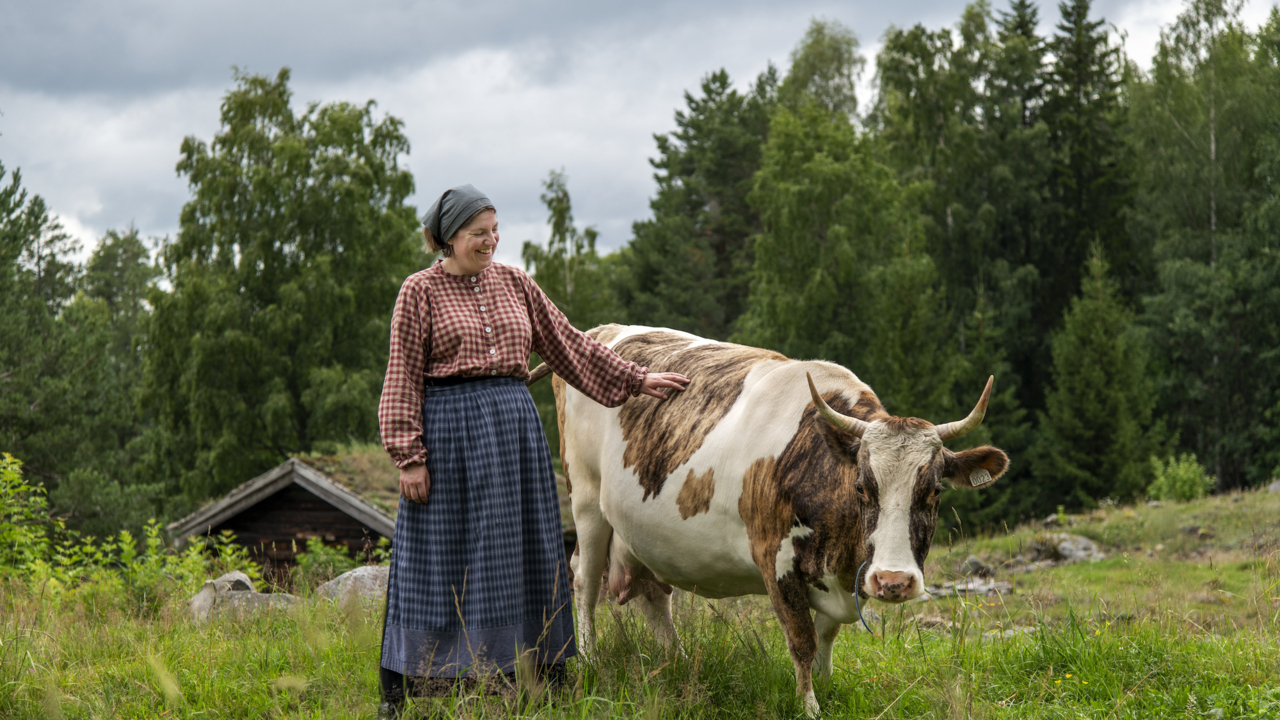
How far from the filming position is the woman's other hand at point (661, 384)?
433cm

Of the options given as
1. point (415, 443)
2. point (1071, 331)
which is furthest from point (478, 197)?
point (1071, 331)

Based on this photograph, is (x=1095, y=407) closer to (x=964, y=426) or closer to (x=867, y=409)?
(x=867, y=409)

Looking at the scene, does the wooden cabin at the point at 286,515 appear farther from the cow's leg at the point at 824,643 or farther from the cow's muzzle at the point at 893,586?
the cow's muzzle at the point at 893,586

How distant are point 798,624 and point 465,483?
1.33 m

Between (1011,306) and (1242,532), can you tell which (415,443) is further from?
(1011,306)

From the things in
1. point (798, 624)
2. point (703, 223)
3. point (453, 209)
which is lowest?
point (798, 624)

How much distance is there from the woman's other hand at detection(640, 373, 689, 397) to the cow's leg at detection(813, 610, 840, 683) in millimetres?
1154

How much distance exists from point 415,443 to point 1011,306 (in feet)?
104

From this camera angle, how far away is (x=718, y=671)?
3895 millimetres

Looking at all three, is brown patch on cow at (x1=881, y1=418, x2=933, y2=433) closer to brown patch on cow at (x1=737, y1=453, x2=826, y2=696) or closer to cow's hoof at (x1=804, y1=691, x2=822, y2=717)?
brown patch on cow at (x1=737, y1=453, x2=826, y2=696)

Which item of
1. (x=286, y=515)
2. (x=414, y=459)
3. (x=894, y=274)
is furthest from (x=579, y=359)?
(x=894, y=274)

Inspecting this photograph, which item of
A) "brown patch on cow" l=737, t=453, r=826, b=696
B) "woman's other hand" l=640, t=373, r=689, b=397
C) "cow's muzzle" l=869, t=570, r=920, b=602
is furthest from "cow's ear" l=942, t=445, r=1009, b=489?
"woman's other hand" l=640, t=373, r=689, b=397

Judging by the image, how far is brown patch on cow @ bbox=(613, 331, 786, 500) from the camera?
13.7 feet

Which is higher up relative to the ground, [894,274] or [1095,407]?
[894,274]
